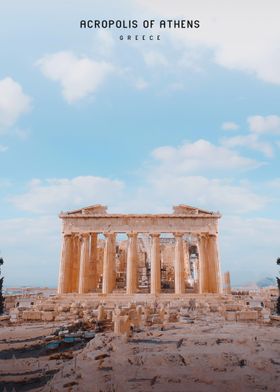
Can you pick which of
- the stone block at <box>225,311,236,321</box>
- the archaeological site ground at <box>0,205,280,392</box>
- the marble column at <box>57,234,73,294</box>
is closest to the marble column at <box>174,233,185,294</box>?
the archaeological site ground at <box>0,205,280,392</box>

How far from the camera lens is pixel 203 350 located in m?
10.1

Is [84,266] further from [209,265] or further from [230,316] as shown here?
[230,316]

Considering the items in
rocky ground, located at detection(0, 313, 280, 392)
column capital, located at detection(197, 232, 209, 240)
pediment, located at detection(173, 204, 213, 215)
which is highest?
pediment, located at detection(173, 204, 213, 215)

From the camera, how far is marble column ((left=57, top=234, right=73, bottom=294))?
30386mm

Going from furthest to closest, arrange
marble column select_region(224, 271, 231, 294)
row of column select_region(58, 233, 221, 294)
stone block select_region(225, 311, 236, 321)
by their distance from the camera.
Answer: marble column select_region(224, 271, 231, 294)
row of column select_region(58, 233, 221, 294)
stone block select_region(225, 311, 236, 321)

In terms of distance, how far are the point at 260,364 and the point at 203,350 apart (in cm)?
204

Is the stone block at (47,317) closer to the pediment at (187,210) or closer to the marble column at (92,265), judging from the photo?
the marble column at (92,265)

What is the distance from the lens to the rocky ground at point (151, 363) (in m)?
7.05

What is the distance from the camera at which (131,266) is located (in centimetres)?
3073

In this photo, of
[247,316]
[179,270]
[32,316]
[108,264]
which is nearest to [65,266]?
[108,264]

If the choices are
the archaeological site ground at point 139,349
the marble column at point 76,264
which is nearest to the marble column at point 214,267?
the archaeological site ground at point 139,349

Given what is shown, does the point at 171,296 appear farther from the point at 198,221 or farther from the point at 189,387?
the point at 189,387

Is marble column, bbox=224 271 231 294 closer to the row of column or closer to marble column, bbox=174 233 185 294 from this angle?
the row of column

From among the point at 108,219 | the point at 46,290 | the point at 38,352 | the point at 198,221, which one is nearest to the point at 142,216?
the point at 108,219
